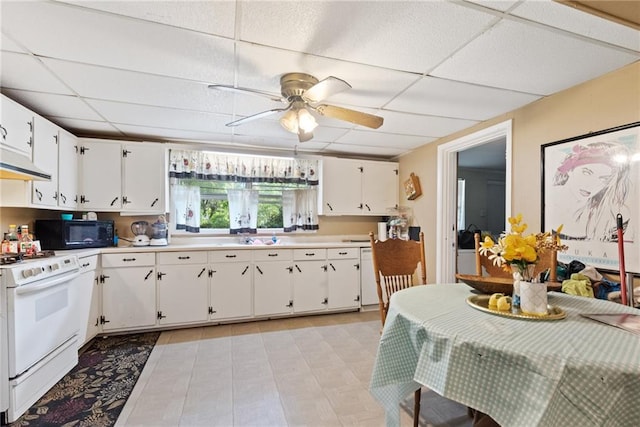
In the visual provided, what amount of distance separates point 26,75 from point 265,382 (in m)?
2.65

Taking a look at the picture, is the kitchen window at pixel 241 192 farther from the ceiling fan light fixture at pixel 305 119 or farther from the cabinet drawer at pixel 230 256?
the ceiling fan light fixture at pixel 305 119

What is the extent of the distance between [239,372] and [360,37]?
2438 millimetres

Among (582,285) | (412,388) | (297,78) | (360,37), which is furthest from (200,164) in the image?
(582,285)

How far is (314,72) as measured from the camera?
1915 millimetres

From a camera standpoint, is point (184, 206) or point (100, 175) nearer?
point (100, 175)

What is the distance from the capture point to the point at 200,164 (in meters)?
3.66

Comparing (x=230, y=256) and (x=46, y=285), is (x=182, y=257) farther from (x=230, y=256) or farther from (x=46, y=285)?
(x=46, y=285)

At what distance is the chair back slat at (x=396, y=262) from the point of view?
2148mm

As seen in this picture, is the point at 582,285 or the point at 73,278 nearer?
the point at 582,285

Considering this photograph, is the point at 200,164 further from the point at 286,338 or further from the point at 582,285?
the point at 582,285

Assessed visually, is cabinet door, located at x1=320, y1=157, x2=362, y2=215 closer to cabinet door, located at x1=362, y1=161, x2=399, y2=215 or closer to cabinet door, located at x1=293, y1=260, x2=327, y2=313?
cabinet door, located at x1=362, y1=161, x2=399, y2=215

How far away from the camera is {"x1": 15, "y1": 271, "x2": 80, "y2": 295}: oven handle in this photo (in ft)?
6.07

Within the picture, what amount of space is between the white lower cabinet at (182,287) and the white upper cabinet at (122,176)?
2.19 feet

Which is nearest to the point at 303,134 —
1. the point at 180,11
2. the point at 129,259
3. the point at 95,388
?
the point at 180,11
